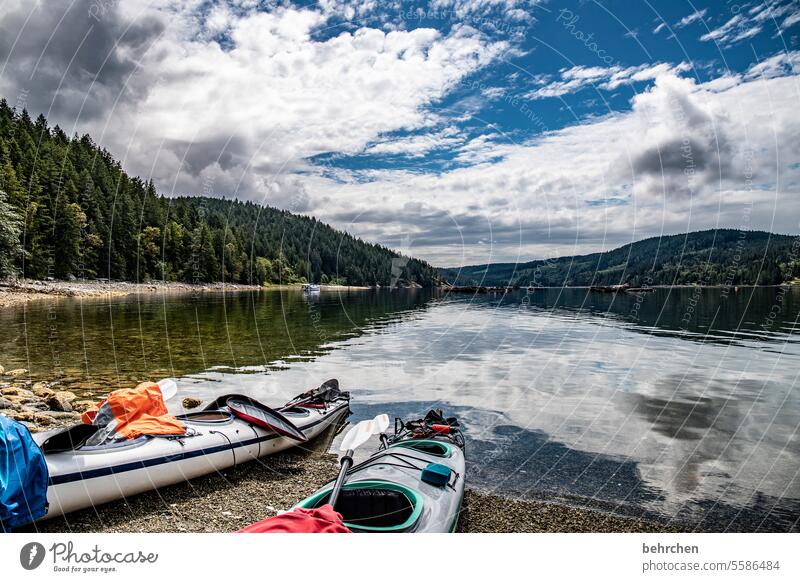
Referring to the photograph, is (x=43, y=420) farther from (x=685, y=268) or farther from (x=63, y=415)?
(x=685, y=268)

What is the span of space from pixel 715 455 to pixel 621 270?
148 meters

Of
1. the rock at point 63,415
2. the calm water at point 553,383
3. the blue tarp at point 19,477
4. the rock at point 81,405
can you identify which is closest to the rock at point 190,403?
the calm water at point 553,383

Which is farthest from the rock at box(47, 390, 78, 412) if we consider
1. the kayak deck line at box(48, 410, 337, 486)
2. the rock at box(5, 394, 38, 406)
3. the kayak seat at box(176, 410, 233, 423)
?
the kayak deck line at box(48, 410, 337, 486)

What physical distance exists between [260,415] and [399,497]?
12.9ft

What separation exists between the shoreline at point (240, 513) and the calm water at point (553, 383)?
514mm

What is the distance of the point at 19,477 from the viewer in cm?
473

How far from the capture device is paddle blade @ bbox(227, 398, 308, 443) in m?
7.99

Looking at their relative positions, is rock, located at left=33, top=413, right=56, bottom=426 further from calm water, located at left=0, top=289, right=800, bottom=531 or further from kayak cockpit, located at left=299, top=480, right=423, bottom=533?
kayak cockpit, located at left=299, top=480, right=423, bottom=533

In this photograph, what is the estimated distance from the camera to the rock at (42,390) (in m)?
11.3

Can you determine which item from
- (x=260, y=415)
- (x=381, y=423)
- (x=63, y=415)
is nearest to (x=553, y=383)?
(x=381, y=423)

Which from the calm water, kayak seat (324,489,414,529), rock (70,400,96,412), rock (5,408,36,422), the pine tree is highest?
the pine tree

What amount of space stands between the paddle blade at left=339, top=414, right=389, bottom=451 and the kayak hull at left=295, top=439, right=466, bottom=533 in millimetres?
318
